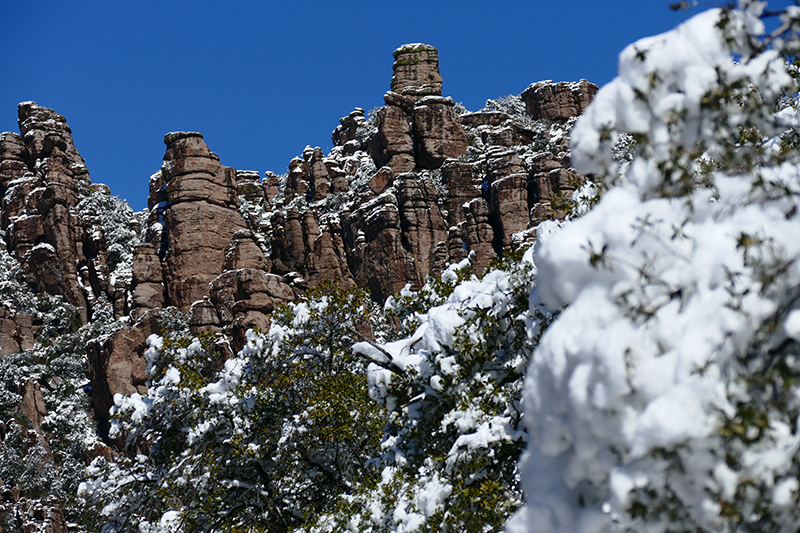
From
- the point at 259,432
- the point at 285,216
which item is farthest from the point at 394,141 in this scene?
the point at 259,432

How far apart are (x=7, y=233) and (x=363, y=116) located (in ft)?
99.9

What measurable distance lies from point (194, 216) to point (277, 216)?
223 inches

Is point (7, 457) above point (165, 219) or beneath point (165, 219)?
beneath

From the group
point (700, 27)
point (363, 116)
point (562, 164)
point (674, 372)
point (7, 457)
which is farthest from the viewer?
point (363, 116)

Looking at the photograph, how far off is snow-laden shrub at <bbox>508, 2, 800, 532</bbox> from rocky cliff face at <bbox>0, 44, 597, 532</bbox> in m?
39.2

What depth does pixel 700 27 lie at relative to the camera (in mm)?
4465

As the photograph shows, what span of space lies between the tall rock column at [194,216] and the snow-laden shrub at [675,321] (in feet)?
166

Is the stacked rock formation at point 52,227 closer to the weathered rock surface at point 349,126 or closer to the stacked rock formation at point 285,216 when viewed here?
the stacked rock formation at point 285,216

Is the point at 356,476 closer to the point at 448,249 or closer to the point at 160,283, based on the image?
the point at 448,249

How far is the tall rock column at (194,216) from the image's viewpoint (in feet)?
178

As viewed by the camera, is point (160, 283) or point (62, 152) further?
point (62, 152)

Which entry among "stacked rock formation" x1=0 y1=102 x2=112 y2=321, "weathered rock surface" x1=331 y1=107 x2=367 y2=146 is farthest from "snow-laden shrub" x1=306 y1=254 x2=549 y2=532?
"weathered rock surface" x1=331 y1=107 x2=367 y2=146

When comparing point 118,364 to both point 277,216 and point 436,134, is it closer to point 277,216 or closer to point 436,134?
point 277,216

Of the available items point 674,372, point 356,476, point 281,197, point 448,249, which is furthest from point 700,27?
point 281,197
